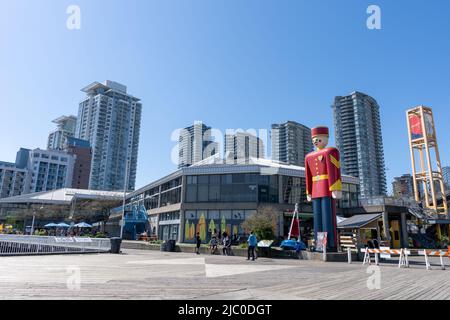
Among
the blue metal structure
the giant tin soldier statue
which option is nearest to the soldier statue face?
the giant tin soldier statue

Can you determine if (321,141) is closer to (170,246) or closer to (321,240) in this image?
(321,240)

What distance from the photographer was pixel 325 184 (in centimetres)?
2062

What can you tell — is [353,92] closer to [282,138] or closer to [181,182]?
[282,138]

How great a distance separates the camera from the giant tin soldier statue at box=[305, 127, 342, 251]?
20.2 meters

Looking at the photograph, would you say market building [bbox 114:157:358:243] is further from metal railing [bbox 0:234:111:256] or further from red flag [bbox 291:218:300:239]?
metal railing [bbox 0:234:111:256]

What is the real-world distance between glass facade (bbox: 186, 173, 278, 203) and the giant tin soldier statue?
44.5 ft

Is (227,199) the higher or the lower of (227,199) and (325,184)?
the higher

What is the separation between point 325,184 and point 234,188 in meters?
16.6

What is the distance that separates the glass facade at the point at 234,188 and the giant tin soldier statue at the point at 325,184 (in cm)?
1355

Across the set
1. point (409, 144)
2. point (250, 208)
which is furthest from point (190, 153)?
point (409, 144)

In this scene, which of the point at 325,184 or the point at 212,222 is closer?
the point at 325,184

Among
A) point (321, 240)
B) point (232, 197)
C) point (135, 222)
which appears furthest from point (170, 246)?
point (135, 222)

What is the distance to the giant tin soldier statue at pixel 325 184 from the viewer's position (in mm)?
20172

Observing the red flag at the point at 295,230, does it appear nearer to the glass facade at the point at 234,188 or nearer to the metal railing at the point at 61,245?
the glass facade at the point at 234,188
